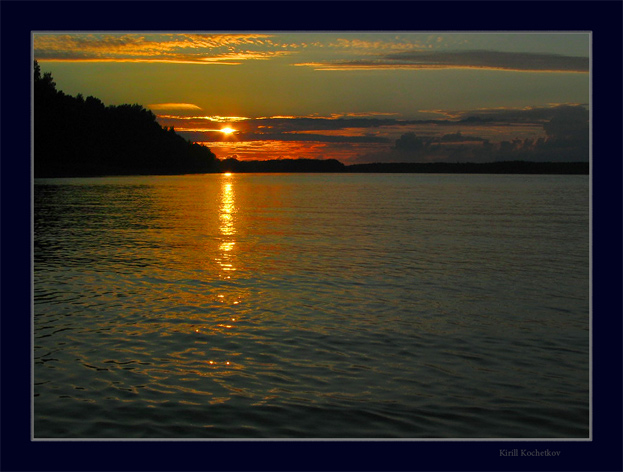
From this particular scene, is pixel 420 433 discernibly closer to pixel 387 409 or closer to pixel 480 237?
pixel 387 409

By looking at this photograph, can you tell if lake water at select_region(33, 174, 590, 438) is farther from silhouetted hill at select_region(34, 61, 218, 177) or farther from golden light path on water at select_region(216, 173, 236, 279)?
silhouetted hill at select_region(34, 61, 218, 177)

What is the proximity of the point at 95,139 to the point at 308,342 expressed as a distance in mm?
102250

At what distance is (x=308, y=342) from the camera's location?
499 inches

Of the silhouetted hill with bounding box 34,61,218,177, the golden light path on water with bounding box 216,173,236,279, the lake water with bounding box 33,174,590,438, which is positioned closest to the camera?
the lake water with bounding box 33,174,590,438

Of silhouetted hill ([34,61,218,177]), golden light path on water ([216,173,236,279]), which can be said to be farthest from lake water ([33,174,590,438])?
silhouetted hill ([34,61,218,177])

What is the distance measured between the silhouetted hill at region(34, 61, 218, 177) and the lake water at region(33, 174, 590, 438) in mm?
73077

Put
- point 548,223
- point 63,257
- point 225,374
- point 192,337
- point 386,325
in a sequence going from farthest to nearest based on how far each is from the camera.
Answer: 1. point 548,223
2. point 63,257
3. point 386,325
4. point 192,337
5. point 225,374

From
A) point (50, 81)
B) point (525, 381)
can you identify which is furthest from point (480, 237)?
point (50, 81)

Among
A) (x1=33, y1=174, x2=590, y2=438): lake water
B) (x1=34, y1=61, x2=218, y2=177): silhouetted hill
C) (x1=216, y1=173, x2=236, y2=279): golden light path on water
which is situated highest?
(x1=34, y1=61, x2=218, y2=177): silhouetted hill

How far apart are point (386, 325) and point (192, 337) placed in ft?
13.3

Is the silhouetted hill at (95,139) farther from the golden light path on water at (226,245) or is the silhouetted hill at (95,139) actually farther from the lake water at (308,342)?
the lake water at (308,342)

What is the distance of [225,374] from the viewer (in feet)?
35.8

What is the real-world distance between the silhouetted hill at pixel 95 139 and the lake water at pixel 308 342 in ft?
240

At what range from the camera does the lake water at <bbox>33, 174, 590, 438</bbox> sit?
9406 millimetres
